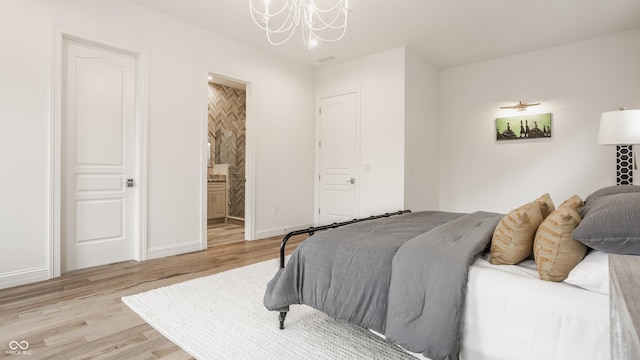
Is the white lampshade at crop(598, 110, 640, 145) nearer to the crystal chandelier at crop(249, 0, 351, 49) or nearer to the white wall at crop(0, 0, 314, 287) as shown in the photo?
the crystal chandelier at crop(249, 0, 351, 49)

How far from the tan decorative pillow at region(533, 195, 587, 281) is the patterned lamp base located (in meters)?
3.40

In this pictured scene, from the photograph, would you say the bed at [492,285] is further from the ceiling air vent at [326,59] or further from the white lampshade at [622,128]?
the ceiling air vent at [326,59]

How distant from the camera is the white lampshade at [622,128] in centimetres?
287

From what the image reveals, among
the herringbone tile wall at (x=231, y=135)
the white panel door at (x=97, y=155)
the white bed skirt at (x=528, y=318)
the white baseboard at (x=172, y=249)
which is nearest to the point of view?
the white bed skirt at (x=528, y=318)

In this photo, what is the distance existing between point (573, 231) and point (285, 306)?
1495 millimetres

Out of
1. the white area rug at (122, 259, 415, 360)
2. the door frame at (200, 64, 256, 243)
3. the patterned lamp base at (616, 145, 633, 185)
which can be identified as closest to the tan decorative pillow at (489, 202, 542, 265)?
the white area rug at (122, 259, 415, 360)

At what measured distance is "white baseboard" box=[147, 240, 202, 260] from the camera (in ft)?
11.9

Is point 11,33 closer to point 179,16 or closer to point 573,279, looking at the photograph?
point 179,16

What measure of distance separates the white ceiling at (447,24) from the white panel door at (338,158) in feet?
2.77

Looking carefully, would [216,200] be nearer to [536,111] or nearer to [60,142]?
[60,142]

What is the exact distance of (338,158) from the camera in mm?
5258

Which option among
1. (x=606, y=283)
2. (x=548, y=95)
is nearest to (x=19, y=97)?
(x=606, y=283)

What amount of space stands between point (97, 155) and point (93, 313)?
1742 millimetres

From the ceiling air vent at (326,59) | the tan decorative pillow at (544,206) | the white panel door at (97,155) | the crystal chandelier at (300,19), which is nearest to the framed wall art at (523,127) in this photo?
the ceiling air vent at (326,59)
